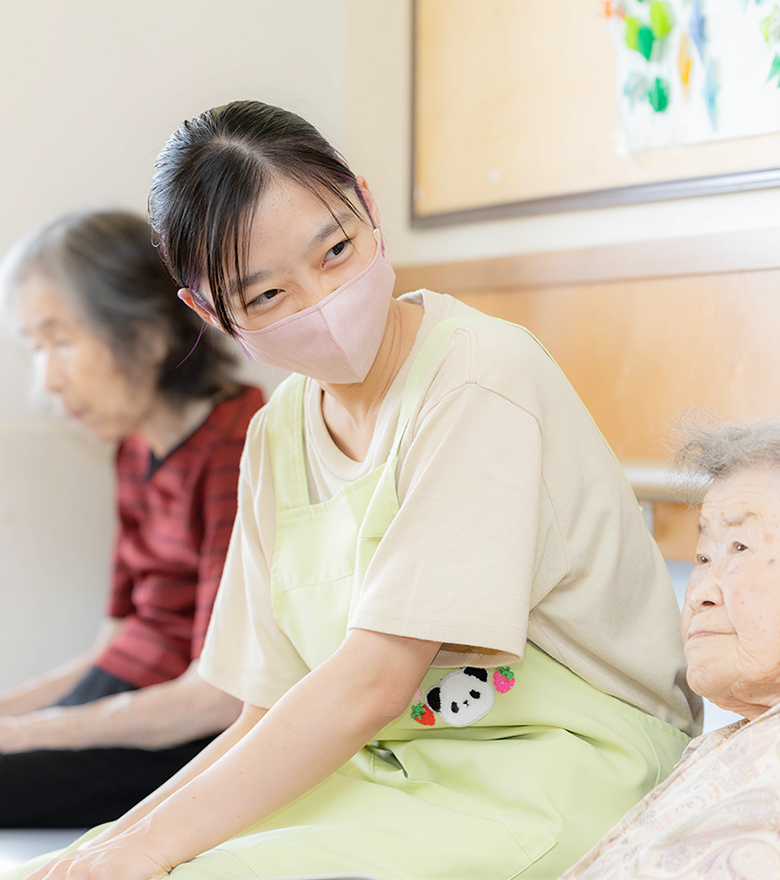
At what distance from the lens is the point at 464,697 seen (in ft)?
3.42

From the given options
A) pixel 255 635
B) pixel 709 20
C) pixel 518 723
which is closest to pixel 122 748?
pixel 255 635

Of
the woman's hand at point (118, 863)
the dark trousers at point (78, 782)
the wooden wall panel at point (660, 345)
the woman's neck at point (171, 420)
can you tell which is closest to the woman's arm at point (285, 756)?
the woman's hand at point (118, 863)

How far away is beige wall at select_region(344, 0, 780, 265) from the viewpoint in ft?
5.43

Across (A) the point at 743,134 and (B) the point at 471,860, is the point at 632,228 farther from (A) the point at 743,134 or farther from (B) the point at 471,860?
(B) the point at 471,860

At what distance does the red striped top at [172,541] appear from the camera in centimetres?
165

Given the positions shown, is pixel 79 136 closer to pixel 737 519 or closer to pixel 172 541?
pixel 172 541

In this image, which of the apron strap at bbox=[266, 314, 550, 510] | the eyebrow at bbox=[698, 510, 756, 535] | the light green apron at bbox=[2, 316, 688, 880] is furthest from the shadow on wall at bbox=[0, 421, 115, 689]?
the eyebrow at bbox=[698, 510, 756, 535]

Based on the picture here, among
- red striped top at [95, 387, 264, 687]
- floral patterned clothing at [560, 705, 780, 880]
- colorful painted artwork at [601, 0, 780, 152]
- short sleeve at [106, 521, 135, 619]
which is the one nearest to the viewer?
floral patterned clothing at [560, 705, 780, 880]

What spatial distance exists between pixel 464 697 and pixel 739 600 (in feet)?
1.06

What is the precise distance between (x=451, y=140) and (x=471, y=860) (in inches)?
55.3

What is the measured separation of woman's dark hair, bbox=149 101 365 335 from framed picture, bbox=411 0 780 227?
2.40 ft

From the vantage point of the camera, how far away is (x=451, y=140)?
6.27 feet

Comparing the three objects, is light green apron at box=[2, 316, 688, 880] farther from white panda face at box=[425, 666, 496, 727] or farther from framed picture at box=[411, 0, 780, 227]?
framed picture at box=[411, 0, 780, 227]

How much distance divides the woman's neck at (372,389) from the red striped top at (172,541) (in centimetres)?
55
